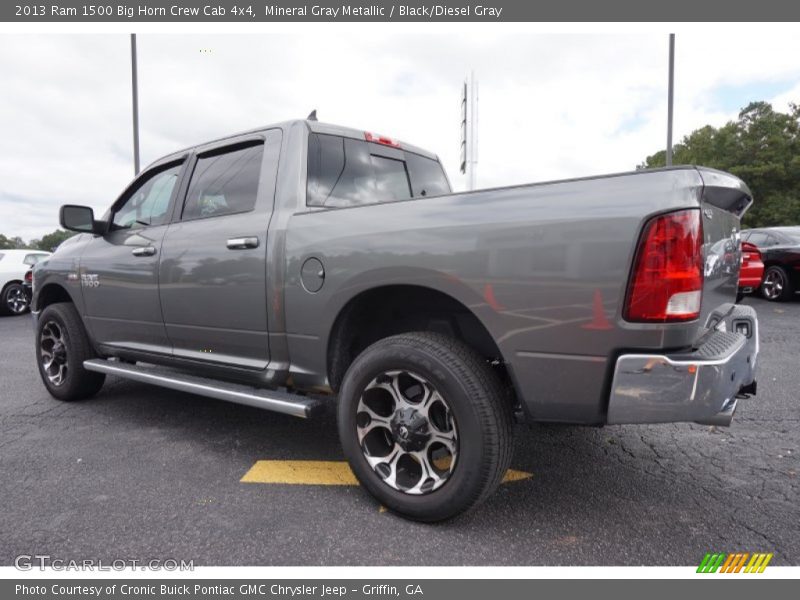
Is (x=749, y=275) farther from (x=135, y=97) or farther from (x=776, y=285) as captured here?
(x=135, y=97)

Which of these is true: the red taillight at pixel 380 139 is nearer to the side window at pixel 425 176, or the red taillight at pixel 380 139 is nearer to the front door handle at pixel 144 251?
the side window at pixel 425 176

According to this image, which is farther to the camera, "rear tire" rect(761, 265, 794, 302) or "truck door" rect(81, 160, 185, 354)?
"rear tire" rect(761, 265, 794, 302)

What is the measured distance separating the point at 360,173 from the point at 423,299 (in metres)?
1.11

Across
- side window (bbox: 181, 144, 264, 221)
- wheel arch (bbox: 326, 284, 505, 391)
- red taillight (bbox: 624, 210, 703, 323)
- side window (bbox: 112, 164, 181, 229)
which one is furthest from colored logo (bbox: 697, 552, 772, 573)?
side window (bbox: 112, 164, 181, 229)

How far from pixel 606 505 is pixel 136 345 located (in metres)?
3.09

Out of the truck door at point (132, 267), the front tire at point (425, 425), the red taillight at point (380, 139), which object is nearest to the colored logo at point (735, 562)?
the front tire at point (425, 425)

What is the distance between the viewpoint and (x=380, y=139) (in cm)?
342

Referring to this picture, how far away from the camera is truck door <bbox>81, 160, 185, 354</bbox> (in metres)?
3.38

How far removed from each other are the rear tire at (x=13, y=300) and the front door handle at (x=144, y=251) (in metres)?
10.3

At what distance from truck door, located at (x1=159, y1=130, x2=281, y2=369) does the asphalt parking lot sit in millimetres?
679

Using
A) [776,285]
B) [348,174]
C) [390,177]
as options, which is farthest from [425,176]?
[776,285]

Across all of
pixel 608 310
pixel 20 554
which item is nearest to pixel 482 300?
pixel 608 310

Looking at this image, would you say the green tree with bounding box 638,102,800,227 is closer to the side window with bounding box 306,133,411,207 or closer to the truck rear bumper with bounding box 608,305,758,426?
the side window with bounding box 306,133,411,207

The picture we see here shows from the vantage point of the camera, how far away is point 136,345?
3.60 metres
